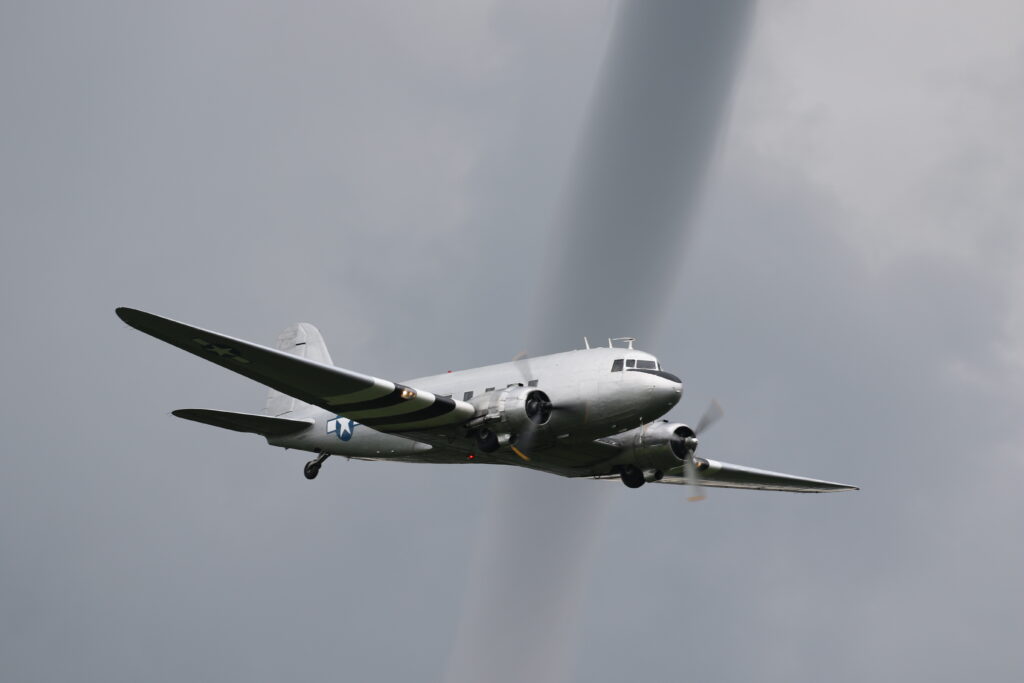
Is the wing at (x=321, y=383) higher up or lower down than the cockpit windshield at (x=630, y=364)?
lower down

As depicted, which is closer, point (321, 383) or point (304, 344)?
point (321, 383)

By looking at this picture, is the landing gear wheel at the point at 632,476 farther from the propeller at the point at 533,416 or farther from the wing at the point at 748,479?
the propeller at the point at 533,416

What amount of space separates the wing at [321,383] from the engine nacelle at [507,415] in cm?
55

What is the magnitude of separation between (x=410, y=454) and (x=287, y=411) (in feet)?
25.0

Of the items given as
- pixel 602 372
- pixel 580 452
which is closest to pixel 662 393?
pixel 602 372

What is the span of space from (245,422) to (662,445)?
597 inches

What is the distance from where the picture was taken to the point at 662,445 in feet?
133

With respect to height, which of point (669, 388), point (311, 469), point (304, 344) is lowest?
point (311, 469)

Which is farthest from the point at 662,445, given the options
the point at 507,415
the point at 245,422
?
the point at 245,422

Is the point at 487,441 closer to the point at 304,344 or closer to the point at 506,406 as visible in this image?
the point at 506,406

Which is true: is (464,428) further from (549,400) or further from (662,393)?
(662,393)

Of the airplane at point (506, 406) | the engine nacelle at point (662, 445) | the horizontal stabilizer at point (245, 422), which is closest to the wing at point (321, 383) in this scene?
the airplane at point (506, 406)

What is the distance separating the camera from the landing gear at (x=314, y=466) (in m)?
43.8

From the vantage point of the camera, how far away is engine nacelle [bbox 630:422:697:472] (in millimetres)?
40625
